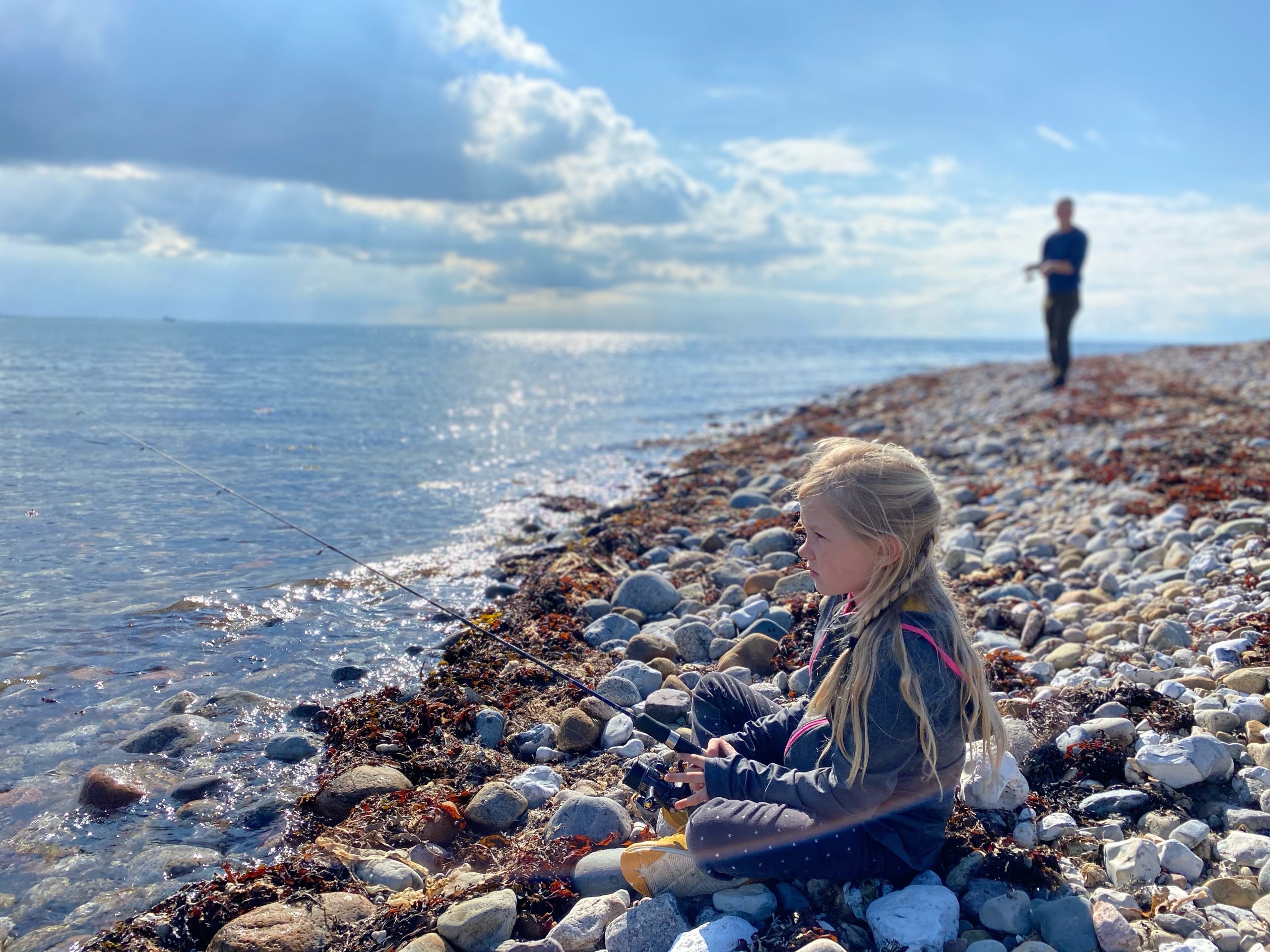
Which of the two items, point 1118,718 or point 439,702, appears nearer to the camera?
point 1118,718

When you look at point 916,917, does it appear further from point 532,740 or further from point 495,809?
point 532,740

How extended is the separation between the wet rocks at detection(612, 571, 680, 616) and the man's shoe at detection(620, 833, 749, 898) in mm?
3170

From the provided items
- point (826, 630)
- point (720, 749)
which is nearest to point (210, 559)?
point (720, 749)

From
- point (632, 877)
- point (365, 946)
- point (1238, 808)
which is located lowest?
point (365, 946)

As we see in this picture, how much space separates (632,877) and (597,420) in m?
17.9

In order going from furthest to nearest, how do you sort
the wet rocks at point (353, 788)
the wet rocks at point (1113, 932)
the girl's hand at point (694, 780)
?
the wet rocks at point (353, 788) → the girl's hand at point (694, 780) → the wet rocks at point (1113, 932)

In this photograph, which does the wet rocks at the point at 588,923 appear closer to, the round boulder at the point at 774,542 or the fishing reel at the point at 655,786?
the fishing reel at the point at 655,786

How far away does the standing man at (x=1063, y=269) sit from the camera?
14.1 m

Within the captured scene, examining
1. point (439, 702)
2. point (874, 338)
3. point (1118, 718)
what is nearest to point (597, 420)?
point (439, 702)

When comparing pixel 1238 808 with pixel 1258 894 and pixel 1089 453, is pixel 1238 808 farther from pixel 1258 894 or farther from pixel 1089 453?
pixel 1089 453

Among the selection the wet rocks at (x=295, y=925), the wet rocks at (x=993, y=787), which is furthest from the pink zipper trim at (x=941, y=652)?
the wet rocks at (x=295, y=925)

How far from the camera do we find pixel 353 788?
4.04 meters

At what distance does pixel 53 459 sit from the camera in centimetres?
1067

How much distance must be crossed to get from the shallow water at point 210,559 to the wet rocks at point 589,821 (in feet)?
4.42
